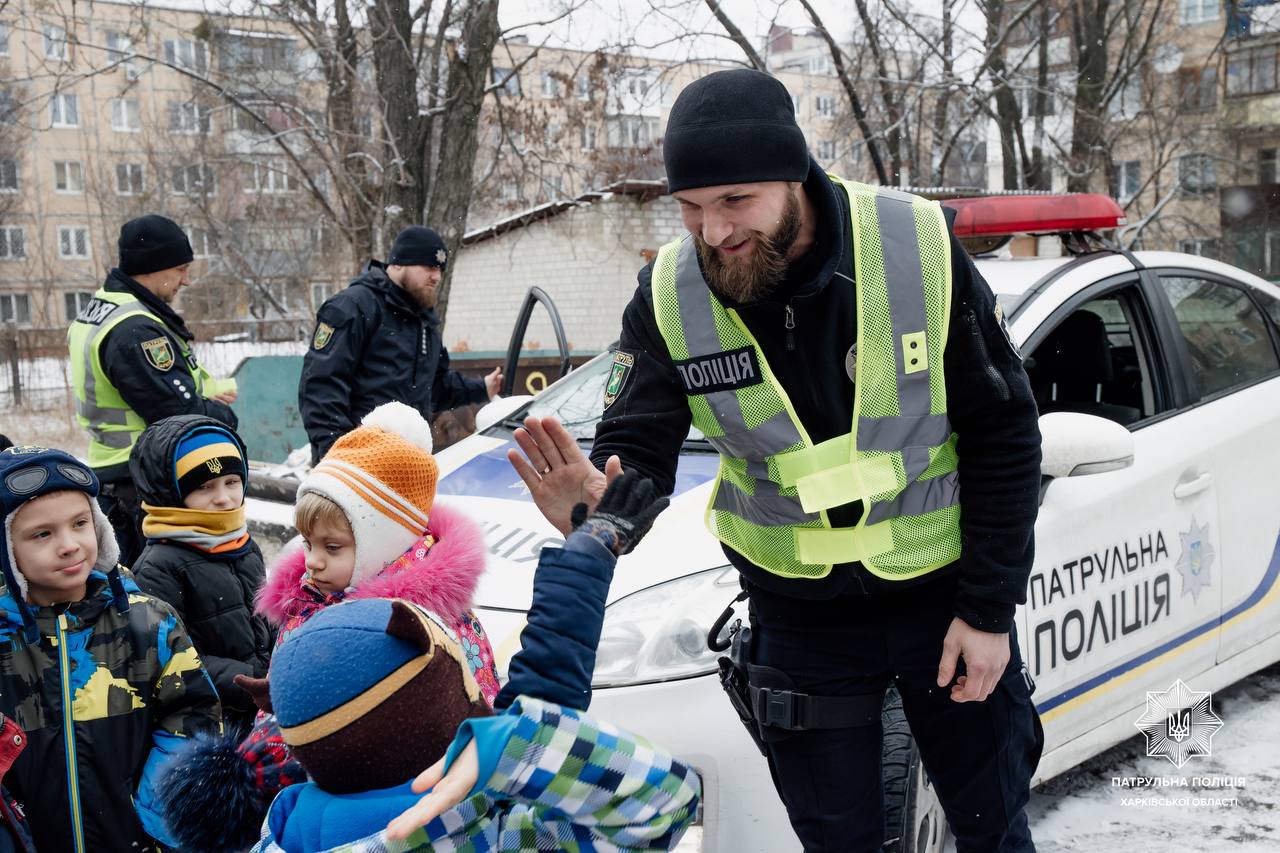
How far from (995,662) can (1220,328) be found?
2.45m

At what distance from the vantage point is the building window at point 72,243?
135ft

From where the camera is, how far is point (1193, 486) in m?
3.46

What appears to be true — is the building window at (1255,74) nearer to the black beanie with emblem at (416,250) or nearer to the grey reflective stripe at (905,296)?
the black beanie with emblem at (416,250)

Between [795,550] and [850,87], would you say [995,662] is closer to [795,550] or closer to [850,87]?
[795,550]

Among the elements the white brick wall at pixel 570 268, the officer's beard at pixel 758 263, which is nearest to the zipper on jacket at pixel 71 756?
the officer's beard at pixel 758 263

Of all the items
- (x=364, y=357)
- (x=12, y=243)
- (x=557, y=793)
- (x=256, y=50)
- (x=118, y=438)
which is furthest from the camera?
(x=12, y=243)

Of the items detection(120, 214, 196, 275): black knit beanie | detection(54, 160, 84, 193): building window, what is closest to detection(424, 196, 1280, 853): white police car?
detection(120, 214, 196, 275): black knit beanie

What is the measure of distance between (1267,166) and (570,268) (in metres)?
25.2

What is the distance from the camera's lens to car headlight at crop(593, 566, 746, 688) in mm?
2730

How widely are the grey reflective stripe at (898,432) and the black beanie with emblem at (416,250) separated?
330 cm

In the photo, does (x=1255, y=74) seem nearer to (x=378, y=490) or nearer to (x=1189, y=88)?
(x=1189, y=88)

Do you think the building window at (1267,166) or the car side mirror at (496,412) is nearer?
the car side mirror at (496,412)

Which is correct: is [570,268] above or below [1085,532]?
above

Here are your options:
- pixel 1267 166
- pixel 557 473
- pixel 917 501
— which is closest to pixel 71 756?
pixel 557 473
